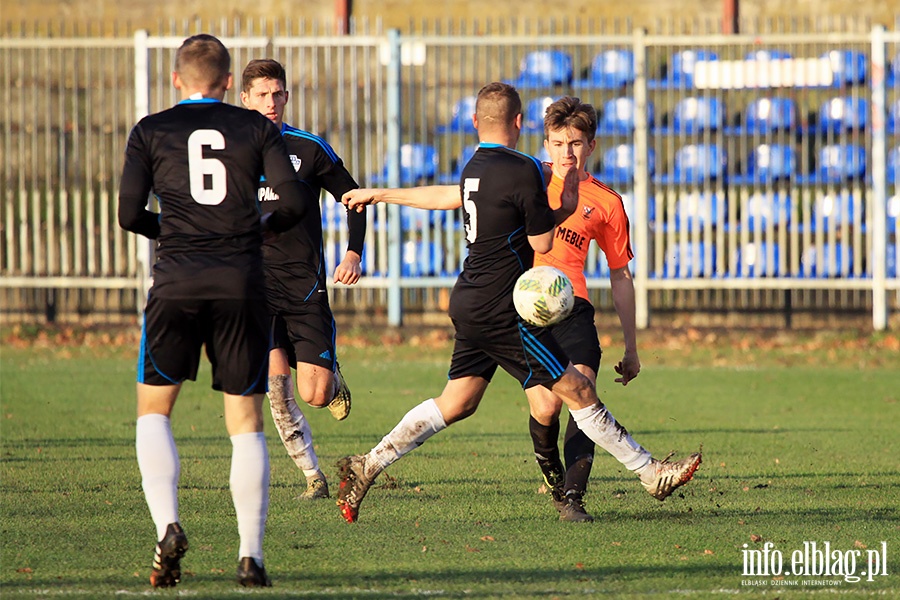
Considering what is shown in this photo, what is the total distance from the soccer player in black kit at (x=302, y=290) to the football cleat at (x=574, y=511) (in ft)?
4.86

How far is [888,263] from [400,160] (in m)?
6.09

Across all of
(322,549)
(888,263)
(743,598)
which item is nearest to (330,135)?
(888,263)

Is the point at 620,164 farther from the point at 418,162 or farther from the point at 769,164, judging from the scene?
the point at 418,162

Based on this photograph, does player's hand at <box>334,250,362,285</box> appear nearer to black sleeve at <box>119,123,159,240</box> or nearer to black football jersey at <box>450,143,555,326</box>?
black football jersey at <box>450,143,555,326</box>

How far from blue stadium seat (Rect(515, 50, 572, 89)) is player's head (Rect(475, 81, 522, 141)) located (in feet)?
34.9

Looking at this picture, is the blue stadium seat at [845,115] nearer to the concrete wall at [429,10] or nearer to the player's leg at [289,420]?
the concrete wall at [429,10]

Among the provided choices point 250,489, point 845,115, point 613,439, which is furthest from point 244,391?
point 845,115

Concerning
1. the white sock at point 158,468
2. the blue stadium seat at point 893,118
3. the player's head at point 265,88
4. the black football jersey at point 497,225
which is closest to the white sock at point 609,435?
the black football jersey at point 497,225

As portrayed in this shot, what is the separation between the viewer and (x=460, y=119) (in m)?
17.2

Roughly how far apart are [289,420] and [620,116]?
33.6 feet

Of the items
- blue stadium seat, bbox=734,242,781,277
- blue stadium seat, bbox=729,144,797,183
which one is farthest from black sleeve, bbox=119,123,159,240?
blue stadium seat, bbox=729,144,797,183

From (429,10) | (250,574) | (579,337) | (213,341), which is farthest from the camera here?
(429,10)

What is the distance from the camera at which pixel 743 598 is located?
17.1 feet

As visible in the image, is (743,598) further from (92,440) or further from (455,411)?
(92,440)
